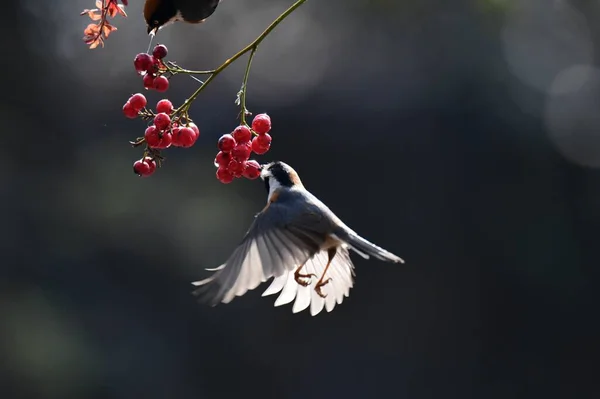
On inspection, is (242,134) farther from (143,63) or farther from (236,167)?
(143,63)

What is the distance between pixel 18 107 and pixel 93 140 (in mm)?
775

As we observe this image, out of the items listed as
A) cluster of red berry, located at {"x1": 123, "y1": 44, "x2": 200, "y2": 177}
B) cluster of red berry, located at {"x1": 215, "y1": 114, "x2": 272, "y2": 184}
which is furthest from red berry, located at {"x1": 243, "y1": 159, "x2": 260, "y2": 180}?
cluster of red berry, located at {"x1": 123, "y1": 44, "x2": 200, "y2": 177}

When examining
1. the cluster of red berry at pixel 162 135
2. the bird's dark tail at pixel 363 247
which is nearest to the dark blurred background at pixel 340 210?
the bird's dark tail at pixel 363 247

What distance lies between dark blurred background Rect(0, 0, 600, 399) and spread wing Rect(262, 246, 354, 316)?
4.62 meters

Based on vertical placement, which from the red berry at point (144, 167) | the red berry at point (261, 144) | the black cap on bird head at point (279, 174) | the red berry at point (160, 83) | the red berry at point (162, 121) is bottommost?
the red berry at point (144, 167)

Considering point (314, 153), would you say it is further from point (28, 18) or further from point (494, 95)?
point (28, 18)

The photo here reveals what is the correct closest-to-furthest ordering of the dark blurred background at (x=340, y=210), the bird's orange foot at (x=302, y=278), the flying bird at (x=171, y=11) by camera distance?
the flying bird at (x=171, y=11) → the bird's orange foot at (x=302, y=278) → the dark blurred background at (x=340, y=210)

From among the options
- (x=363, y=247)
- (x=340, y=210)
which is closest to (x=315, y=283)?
(x=363, y=247)

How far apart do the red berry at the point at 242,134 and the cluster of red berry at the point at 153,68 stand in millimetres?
176

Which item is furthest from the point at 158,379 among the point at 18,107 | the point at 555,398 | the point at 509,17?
the point at 509,17

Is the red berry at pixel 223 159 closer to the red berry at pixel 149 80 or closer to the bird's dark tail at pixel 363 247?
the red berry at pixel 149 80

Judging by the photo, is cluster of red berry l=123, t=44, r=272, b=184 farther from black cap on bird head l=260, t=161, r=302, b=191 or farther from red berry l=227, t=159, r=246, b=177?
black cap on bird head l=260, t=161, r=302, b=191

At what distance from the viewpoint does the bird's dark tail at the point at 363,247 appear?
1.91 m

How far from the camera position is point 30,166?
740 cm
